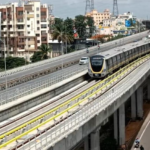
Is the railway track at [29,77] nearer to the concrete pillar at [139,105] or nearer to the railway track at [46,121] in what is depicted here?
the railway track at [46,121]

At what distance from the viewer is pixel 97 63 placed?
44.9 m

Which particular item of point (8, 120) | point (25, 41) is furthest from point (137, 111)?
point (25, 41)

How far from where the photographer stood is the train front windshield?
44.7m

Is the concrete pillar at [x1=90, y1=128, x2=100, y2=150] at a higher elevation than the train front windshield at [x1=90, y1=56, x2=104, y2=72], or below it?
below

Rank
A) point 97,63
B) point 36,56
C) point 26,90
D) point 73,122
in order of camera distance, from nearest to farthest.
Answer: point 73,122 → point 26,90 → point 97,63 → point 36,56

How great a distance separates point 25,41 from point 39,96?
5948 centimetres

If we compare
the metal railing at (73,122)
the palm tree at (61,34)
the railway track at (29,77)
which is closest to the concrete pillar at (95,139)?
the metal railing at (73,122)

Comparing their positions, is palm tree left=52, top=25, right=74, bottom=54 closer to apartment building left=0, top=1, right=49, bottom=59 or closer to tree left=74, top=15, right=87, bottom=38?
apartment building left=0, top=1, right=49, bottom=59

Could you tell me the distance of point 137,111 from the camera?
47.5 m

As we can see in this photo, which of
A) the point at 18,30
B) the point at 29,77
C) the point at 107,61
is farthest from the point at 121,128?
the point at 18,30

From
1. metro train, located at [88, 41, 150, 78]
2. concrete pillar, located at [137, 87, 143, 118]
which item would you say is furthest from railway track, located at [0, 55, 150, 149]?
concrete pillar, located at [137, 87, 143, 118]

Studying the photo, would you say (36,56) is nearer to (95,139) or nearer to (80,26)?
(80,26)

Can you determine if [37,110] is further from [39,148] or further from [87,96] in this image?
[39,148]

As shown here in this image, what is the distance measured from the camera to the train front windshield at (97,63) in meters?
44.7
